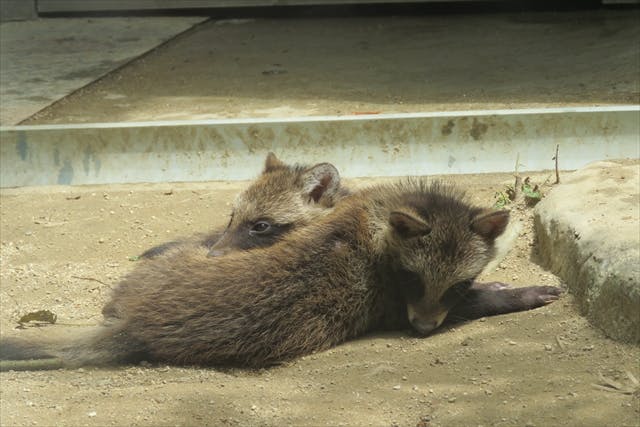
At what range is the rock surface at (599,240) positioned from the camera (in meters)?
4.89

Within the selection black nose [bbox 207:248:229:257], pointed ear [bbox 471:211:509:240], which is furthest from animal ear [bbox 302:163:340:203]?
pointed ear [bbox 471:211:509:240]

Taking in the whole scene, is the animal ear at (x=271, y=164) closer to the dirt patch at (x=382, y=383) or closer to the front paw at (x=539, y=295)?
the dirt patch at (x=382, y=383)

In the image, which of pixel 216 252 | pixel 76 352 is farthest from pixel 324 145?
pixel 76 352

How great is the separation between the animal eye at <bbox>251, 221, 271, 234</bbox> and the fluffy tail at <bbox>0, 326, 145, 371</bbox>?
1.36 metres

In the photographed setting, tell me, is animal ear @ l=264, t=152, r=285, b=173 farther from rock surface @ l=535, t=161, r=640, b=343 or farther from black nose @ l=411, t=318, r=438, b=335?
black nose @ l=411, t=318, r=438, b=335

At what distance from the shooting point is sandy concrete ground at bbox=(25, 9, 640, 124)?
963 centimetres

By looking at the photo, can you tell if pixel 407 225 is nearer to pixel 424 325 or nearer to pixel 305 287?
pixel 424 325

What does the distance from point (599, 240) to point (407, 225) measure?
104 centimetres

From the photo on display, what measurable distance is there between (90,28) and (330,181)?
8639 mm

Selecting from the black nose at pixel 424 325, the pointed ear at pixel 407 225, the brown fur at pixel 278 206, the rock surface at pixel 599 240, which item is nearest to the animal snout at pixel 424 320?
the black nose at pixel 424 325

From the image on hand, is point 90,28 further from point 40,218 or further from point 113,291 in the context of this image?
point 113,291

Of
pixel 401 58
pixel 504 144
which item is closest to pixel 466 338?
pixel 504 144

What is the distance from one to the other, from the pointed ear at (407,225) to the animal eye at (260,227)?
1.17 m

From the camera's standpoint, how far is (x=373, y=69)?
36.8 ft
